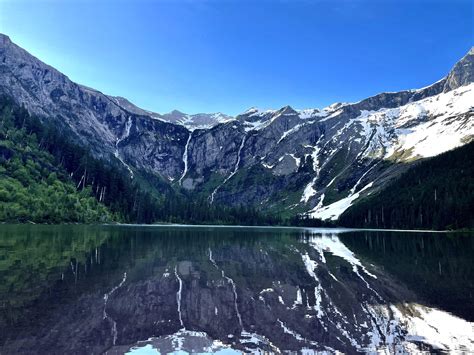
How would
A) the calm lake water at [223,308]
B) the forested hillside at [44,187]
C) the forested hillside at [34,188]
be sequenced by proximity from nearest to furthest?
the calm lake water at [223,308] < the forested hillside at [34,188] < the forested hillside at [44,187]

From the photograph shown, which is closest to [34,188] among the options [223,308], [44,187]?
[44,187]

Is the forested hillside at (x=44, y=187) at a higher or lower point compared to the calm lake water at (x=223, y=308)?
higher

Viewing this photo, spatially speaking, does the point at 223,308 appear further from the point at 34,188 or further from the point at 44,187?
the point at 44,187

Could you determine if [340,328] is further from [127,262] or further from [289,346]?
[127,262]

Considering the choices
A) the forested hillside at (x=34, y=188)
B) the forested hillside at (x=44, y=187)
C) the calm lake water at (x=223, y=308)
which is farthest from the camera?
the forested hillside at (x=44, y=187)

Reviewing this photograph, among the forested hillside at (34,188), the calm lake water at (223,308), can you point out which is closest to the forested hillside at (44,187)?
the forested hillside at (34,188)

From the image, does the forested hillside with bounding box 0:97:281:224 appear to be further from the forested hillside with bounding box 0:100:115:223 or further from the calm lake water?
the calm lake water

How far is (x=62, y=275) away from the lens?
96.7 ft

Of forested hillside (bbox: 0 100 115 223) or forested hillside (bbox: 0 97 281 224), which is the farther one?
forested hillside (bbox: 0 97 281 224)

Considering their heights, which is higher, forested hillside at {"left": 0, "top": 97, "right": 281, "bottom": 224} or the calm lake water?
forested hillside at {"left": 0, "top": 97, "right": 281, "bottom": 224}

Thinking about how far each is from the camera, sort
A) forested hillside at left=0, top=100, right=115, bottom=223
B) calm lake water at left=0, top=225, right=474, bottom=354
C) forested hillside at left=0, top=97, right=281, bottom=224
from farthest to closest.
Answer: forested hillside at left=0, top=97, right=281, bottom=224 < forested hillside at left=0, top=100, right=115, bottom=223 < calm lake water at left=0, top=225, right=474, bottom=354

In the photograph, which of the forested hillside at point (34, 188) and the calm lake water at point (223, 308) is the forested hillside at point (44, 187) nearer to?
the forested hillside at point (34, 188)

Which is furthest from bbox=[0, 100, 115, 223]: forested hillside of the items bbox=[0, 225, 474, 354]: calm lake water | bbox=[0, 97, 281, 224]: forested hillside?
bbox=[0, 225, 474, 354]: calm lake water

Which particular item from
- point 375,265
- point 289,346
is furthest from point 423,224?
point 289,346
